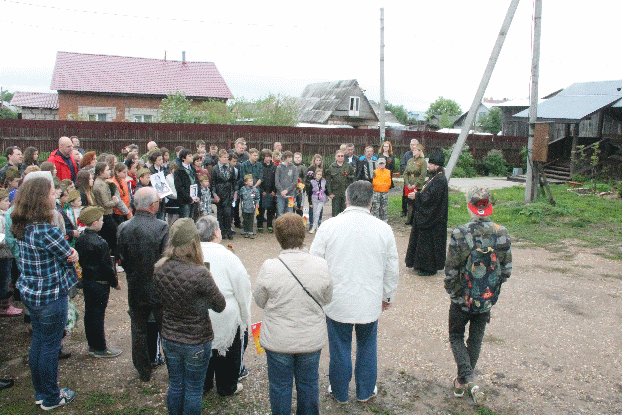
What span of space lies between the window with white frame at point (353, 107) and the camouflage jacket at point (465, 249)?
37.2m

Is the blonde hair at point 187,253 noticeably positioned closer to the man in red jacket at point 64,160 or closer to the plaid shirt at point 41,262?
the plaid shirt at point 41,262

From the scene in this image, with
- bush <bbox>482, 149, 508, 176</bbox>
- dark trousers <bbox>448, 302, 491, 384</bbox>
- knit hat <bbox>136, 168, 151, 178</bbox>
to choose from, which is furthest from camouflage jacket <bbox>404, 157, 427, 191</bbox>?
bush <bbox>482, 149, 508, 176</bbox>

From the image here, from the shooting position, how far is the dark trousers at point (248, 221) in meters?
10.1

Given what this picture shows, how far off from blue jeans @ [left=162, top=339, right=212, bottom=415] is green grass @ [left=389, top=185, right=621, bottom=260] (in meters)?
8.24

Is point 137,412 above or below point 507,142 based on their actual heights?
below

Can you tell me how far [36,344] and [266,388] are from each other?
184 cm

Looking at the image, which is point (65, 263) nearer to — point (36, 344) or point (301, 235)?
point (36, 344)

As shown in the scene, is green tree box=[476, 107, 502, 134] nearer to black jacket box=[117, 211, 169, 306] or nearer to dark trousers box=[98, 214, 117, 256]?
dark trousers box=[98, 214, 117, 256]

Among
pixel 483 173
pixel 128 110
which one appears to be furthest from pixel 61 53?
pixel 483 173

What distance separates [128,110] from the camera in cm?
2989

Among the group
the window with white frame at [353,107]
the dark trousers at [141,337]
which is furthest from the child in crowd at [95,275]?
the window with white frame at [353,107]

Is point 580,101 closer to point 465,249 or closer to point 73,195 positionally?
point 465,249

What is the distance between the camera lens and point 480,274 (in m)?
4.11

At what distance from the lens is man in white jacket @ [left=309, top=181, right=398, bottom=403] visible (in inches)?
154
